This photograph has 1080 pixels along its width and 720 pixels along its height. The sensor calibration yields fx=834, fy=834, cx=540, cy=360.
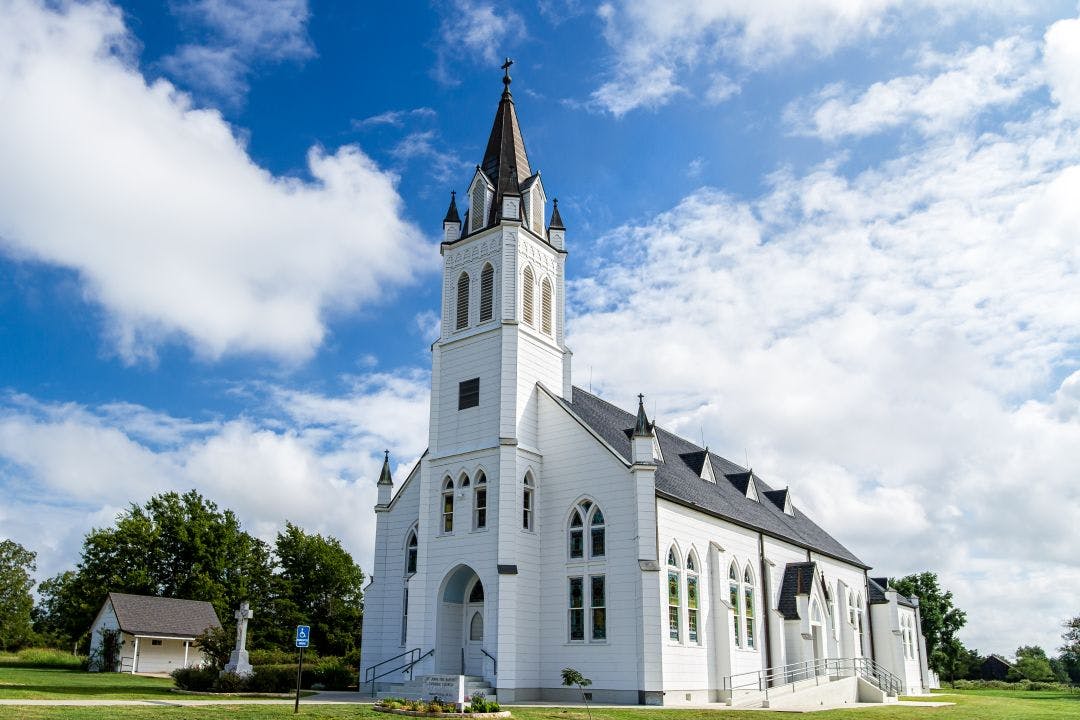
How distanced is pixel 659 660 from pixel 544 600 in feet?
15.8

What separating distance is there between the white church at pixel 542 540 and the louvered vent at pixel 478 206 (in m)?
0.08

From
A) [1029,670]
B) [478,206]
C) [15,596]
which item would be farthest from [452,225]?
[1029,670]

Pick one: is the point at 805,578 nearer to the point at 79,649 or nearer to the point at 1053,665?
the point at 79,649

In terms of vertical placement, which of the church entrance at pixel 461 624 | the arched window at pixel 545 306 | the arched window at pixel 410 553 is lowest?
the church entrance at pixel 461 624

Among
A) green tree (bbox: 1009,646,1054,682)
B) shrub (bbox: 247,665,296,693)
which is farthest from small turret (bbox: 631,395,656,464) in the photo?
green tree (bbox: 1009,646,1054,682)

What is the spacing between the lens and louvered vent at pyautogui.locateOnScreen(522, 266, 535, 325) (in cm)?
3394

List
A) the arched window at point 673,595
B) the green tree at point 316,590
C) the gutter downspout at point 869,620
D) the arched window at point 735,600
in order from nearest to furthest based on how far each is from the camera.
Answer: the arched window at point 673,595 → the arched window at point 735,600 → the gutter downspout at point 869,620 → the green tree at point 316,590

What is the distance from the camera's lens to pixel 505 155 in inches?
1465

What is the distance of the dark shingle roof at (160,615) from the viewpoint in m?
52.0

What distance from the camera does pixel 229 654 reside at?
3181cm

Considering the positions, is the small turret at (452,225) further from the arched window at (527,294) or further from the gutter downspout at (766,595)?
the gutter downspout at (766,595)

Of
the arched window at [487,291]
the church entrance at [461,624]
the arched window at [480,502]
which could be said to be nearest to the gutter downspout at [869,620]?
the church entrance at [461,624]

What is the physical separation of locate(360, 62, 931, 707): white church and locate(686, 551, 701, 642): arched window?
3.3 inches

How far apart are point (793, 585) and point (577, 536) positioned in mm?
13487
